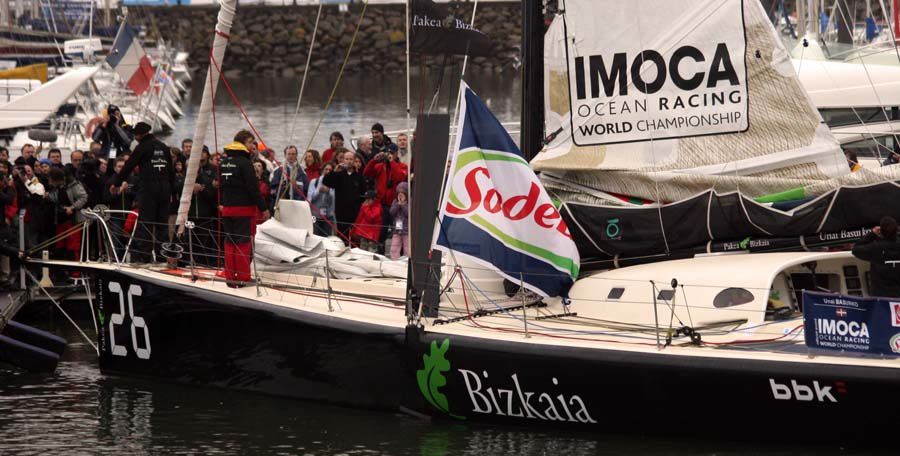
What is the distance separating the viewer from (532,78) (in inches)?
523

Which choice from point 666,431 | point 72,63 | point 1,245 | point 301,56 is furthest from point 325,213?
point 301,56

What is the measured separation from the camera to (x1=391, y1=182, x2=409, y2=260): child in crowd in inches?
626

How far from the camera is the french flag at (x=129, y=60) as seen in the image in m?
30.0

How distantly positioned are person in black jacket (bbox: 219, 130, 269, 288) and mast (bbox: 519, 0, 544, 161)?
250 cm

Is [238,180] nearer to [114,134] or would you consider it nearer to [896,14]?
A: [114,134]

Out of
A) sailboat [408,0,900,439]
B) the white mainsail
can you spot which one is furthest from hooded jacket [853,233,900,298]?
the white mainsail

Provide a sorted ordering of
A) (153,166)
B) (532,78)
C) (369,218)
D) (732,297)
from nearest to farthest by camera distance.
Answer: (732,297)
(532,78)
(153,166)
(369,218)

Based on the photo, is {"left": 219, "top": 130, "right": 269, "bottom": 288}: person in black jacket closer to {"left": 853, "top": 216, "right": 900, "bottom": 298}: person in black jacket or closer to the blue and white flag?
the blue and white flag

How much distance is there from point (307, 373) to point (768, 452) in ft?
13.1

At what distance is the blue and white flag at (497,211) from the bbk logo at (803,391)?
2352 millimetres

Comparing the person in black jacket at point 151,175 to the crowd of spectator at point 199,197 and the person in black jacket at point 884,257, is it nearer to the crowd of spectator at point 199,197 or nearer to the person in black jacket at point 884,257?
the crowd of spectator at point 199,197

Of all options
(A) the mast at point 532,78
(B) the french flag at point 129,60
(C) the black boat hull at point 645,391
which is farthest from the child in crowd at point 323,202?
(B) the french flag at point 129,60

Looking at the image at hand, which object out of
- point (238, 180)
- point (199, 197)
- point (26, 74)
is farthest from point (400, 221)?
point (26, 74)

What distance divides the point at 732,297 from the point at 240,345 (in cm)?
429
